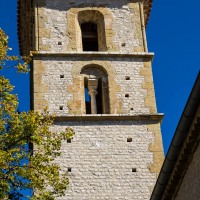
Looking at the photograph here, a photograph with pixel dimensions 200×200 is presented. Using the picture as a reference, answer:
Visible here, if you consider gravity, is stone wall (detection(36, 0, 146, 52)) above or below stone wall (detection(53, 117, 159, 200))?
above

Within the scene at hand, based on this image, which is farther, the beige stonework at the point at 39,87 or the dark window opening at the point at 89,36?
the dark window opening at the point at 89,36

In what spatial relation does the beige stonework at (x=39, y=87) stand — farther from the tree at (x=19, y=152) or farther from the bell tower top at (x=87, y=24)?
the tree at (x=19, y=152)

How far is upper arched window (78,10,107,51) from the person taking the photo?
21125 millimetres

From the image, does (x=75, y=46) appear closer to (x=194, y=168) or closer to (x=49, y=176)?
(x=49, y=176)

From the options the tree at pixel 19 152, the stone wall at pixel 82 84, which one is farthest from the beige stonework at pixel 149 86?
the tree at pixel 19 152

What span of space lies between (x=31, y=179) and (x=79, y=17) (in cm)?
1103

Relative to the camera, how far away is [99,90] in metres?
19.9

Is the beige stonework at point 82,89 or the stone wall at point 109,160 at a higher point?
the beige stonework at point 82,89

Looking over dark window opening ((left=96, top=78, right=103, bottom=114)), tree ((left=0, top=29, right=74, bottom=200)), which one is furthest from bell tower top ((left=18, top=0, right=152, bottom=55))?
tree ((left=0, top=29, right=74, bottom=200))

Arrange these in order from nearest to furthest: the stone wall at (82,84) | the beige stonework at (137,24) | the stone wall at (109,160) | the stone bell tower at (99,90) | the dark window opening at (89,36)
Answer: the stone wall at (109,160), the stone bell tower at (99,90), the stone wall at (82,84), the beige stonework at (137,24), the dark window opening at (89,36)

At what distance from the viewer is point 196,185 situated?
9914 mm

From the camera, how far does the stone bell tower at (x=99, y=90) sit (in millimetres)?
16953

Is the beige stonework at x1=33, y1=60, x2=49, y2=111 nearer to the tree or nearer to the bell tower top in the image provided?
the bell tower top

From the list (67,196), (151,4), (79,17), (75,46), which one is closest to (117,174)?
(67,196)
